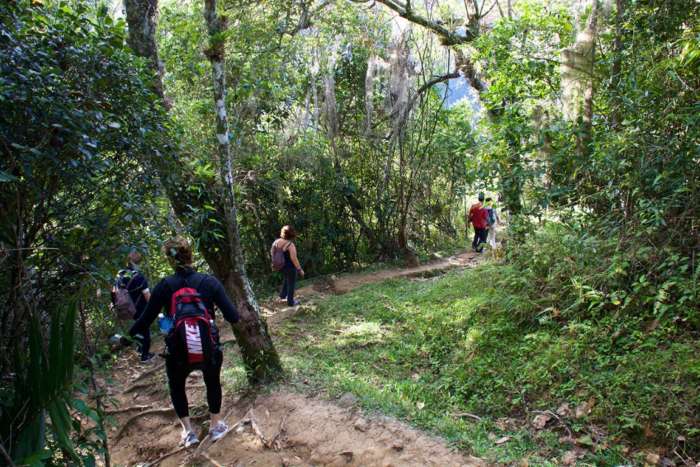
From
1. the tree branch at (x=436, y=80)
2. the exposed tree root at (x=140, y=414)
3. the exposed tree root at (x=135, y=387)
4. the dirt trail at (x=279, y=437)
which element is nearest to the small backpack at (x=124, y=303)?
the exposed tree root at (x=135, y=387)

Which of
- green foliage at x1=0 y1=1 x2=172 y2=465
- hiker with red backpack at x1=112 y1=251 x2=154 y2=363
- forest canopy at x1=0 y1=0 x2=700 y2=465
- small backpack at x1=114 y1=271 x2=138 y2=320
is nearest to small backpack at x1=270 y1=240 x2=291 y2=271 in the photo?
forest canopy at x1=0 y1=0 x2=700 y2=465

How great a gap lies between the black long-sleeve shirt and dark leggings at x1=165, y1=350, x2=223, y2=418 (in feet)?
1.23

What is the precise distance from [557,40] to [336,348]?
5.99 m

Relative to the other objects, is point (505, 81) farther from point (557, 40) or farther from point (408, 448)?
point (408, 448)

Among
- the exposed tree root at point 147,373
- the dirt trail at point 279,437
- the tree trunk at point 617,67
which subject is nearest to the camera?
the dirt trail at point 279,437

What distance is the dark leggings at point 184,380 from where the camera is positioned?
400cm

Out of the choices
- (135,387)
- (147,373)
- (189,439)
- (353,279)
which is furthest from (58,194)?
(353,279)

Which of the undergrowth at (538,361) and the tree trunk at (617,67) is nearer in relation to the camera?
the undergrowth at (538,361)

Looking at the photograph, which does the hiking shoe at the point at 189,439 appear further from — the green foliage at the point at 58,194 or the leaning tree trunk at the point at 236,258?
the green foliage at the point at 58,194

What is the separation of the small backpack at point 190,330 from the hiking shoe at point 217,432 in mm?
786

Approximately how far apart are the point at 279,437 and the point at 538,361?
105 inches

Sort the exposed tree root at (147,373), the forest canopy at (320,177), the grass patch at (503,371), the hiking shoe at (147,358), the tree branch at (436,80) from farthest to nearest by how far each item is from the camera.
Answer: the tree branch at (436,80)
the hiking shoe at (147,358)
the exposed tree root at (147,373)
the grass patch at (503,371)
the forest canopy at (320,177)

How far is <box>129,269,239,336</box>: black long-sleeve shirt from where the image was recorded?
13.2 feet

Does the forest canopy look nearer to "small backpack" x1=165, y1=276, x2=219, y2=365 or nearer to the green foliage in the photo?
the green foliage
